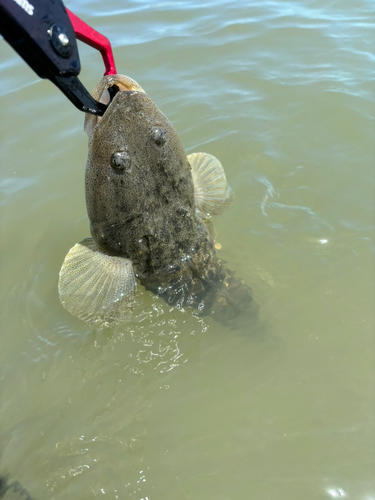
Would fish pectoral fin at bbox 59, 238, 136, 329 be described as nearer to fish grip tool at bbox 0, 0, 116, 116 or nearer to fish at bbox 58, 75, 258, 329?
fish at bbox 58, 75, 258, 329

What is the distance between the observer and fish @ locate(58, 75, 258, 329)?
262cm

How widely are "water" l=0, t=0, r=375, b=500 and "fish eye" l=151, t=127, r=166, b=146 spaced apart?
139 cm

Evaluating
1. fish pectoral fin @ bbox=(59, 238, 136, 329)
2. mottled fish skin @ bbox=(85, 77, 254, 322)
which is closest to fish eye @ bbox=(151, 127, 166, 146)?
mottled fish skin @ bbox=(85, 77, 254, 322)

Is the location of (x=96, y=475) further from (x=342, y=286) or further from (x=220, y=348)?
(x=342, y=286)

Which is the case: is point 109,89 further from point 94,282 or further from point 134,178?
point 94,282

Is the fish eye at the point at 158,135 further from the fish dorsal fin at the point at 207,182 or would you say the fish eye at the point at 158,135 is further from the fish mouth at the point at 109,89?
→ the fish dorsal fin at the point at 207,182

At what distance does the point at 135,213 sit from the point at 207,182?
0.82 meters

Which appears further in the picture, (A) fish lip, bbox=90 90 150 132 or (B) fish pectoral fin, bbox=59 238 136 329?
(B) fish pectoral fin, bbox=59 238 136 329

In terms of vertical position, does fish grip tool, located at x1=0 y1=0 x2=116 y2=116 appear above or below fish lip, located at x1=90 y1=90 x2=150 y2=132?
above

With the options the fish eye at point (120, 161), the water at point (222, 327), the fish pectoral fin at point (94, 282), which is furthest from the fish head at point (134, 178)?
the water at point (222, 327)

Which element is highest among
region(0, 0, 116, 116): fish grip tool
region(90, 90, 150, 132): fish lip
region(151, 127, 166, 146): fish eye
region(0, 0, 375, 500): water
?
region(0, 0, 116, 116): fish grip tool

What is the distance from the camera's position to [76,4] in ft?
25.2

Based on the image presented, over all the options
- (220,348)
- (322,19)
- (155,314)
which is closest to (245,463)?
(220,348)

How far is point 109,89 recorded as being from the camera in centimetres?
278
